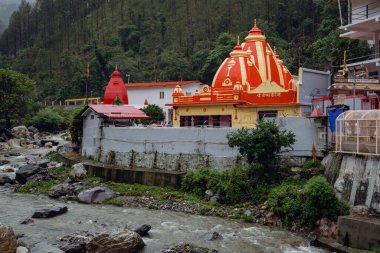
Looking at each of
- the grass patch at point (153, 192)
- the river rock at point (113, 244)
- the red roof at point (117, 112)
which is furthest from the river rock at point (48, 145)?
the river rock at point (113, 244)

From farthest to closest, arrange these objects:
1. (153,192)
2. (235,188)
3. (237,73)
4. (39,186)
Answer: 1. (237,73)
2. (39,186)
3. (153,192)
4. (235,188)

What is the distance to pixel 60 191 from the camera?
92.8 feet

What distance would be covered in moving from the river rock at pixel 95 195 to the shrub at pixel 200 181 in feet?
14.8

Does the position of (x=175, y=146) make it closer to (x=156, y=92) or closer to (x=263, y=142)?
(x=263, y=142)

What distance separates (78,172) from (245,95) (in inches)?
541

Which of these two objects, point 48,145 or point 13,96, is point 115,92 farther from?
point 13,96

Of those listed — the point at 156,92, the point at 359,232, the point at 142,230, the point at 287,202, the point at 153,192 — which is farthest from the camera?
the point at 156,92

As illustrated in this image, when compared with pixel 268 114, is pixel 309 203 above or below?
below

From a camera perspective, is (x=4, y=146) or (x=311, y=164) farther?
(x=4, y=146)

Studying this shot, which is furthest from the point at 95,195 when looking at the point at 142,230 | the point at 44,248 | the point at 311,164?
the point at 311,164

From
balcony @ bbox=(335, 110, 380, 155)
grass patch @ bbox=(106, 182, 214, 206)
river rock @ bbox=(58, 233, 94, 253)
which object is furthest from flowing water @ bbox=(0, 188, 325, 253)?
balcony @ bbox=(335, 110, 380, 155)

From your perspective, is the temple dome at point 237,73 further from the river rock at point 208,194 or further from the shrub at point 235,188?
the river rock at point 208,194

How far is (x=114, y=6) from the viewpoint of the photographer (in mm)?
131875

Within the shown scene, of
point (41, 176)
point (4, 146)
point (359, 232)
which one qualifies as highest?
point (4, 146)
